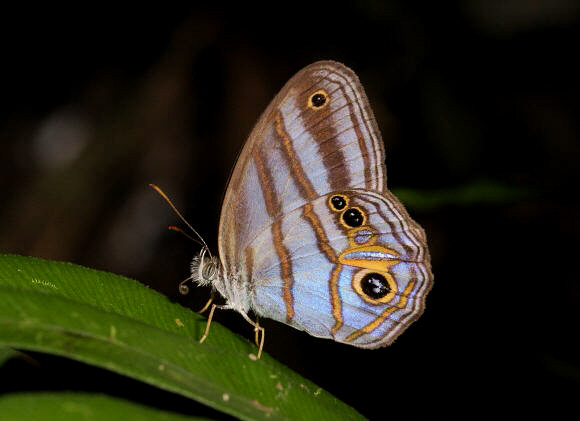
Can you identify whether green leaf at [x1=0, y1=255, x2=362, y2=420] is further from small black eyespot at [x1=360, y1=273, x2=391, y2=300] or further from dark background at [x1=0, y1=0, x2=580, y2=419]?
dark background at [x1=0, y1=0, x2=580, y2=419]

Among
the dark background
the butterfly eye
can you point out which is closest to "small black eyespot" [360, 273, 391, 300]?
the butterfly eye

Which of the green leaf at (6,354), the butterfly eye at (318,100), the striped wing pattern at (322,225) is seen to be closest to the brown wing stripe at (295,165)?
the striped wing pattern at (322,225)

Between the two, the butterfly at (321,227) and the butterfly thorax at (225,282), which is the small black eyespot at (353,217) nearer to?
the butterfly at (321,227)

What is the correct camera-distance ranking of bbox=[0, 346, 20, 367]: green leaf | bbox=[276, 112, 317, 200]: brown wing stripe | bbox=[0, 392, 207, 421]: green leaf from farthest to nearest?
bbox=[276, 112, 317, 200]: brown wing stripe → bbox=[0, 346, 20, 367]: green leaf → bbox=[0, 392, 207, 421]: green leaf

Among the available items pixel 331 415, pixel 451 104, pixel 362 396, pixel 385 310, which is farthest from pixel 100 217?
pixel 331 415

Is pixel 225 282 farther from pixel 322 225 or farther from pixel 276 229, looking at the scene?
pixel 322 225
